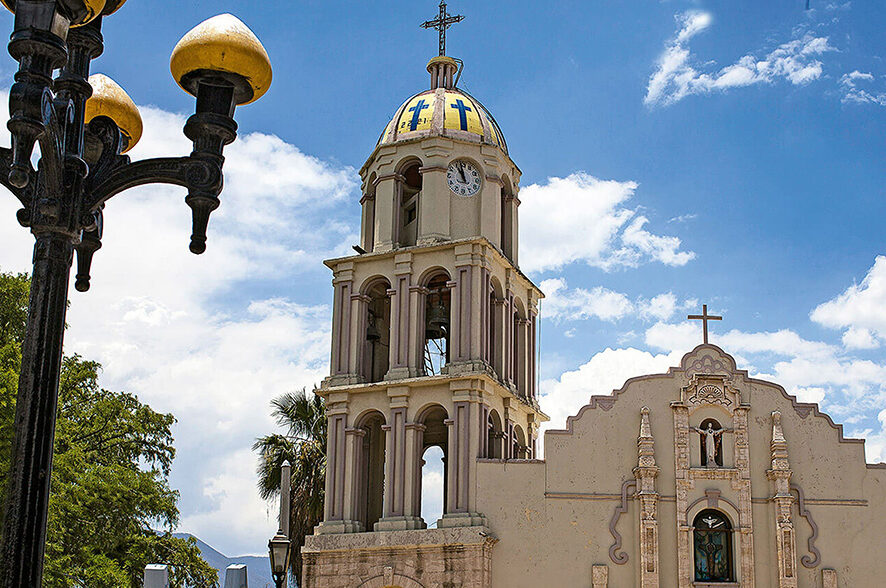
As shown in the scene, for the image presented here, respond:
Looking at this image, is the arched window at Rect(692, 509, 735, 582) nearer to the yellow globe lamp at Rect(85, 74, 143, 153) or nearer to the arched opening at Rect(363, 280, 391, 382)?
the arched opening at Rect(363, 280, 391, 382)

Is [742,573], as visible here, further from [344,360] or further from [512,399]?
[344,360]

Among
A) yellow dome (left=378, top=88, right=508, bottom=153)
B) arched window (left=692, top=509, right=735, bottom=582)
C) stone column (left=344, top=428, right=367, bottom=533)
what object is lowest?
arched window (left=692, top=509, right=735, bottom=582)

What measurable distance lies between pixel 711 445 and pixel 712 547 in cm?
242

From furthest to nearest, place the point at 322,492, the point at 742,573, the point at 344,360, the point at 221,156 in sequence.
Answer: the point at 322,492, the point at 344,360, the point at 742,573, the point at 221,156

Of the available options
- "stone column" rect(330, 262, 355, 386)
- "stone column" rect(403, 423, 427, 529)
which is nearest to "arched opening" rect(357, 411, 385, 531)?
"stone column" rect(403, 423, 427, 529)

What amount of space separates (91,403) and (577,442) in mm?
12697

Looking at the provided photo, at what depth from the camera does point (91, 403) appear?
3159 cm

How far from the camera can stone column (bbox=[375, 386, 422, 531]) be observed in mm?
28656

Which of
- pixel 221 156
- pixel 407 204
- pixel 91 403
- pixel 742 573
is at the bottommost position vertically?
pixel 742 573

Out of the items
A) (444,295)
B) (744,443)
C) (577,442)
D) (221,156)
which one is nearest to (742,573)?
(744,443)

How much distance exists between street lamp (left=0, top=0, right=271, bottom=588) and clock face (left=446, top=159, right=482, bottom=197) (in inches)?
884

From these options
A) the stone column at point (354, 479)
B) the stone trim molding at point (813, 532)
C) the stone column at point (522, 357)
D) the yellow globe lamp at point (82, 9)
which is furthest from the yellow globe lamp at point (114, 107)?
the stone column at point (522, 357)

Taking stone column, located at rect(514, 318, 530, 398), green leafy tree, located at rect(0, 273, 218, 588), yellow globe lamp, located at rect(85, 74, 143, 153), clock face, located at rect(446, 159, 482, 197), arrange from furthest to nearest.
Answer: stone column, located at rect(514, 318, 530, 398)
clock face, located at rect(446, 159, 482, 197)
green leafy tree, located at rect(0, 273, 218, 588)
yellow globe lamp, located at rect(85, 74, 143, 153)

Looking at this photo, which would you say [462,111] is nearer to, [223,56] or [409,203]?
[409,203]
